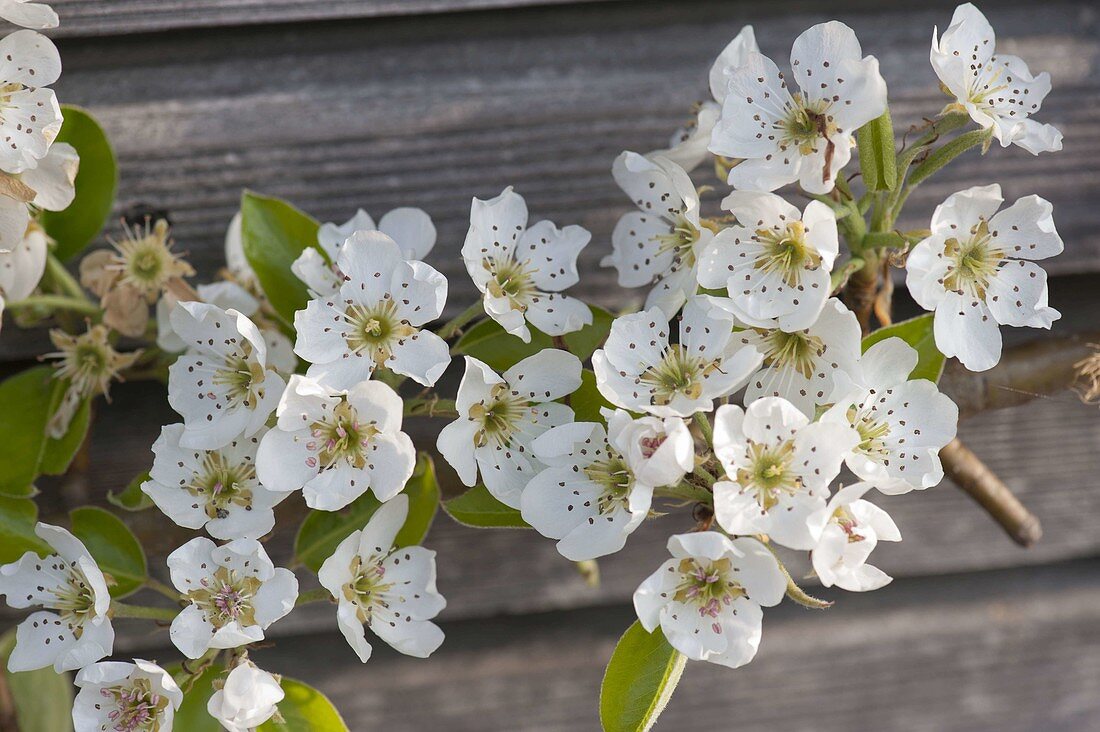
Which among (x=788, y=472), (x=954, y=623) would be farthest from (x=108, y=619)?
(x=954, y=623)

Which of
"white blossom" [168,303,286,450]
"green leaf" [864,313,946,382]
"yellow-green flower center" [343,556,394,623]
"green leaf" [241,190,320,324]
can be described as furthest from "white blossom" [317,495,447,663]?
"green leaf" [864,313,946,382]

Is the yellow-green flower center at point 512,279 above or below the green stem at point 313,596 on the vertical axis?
above

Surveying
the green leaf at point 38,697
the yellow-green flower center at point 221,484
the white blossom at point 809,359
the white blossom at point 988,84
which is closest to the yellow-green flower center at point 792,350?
the white blossom at point 809,359

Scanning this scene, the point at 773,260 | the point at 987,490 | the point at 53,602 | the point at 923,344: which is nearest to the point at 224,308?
the point at 53,602

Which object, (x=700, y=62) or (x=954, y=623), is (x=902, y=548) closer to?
(x=954, y=623)

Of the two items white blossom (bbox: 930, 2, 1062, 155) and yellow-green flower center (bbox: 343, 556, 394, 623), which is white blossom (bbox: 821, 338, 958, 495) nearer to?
white blossom (bbox: 930, 2, 1062, 155)

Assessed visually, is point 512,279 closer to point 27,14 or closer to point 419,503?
point 419,503

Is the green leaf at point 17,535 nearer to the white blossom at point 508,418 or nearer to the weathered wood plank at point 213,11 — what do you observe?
the white blossom at point 508,418
